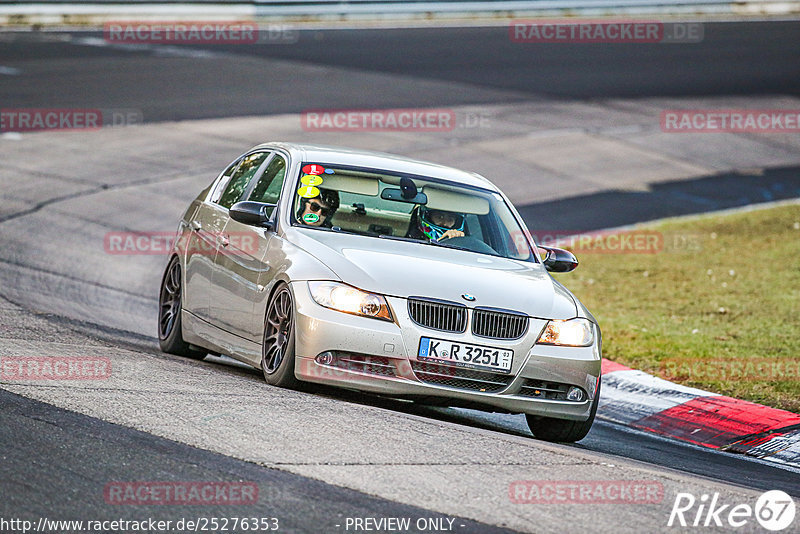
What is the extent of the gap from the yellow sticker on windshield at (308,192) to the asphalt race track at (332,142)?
4.36 ft

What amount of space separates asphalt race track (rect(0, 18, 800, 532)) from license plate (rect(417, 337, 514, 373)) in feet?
1.30

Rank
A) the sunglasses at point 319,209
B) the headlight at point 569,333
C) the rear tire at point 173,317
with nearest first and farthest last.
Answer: the headlight at point 569,333 → the sunglasses at point 319,209 → the rear tire at point 173,317

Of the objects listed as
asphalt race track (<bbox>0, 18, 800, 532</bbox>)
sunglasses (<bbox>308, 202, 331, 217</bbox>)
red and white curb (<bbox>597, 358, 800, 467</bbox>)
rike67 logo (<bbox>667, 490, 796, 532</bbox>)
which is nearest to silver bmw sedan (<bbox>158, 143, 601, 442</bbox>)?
sunglasses (<bbox>308, 202, 331, 217</bbox>)

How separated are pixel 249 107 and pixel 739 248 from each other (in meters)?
10.8

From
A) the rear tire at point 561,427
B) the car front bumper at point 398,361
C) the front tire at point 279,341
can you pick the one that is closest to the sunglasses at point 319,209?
the front tire at point 279,341

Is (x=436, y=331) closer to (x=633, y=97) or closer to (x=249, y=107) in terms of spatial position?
(x=249, y=107)

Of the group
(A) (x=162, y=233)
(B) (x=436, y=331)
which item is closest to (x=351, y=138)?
(A) (x=162, y=233)

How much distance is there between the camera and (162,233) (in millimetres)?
16172

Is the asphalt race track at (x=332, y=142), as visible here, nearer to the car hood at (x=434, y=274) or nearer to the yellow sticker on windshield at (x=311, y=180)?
the car hood at (x=434, y=274)

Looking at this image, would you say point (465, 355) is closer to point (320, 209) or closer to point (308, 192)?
point (320, 209)

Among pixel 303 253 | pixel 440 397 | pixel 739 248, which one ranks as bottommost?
pixel 739 248

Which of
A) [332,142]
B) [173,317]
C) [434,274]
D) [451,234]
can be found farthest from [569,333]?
[332,142]

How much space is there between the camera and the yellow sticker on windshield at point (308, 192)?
8.88m

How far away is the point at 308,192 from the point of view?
8.89 m
